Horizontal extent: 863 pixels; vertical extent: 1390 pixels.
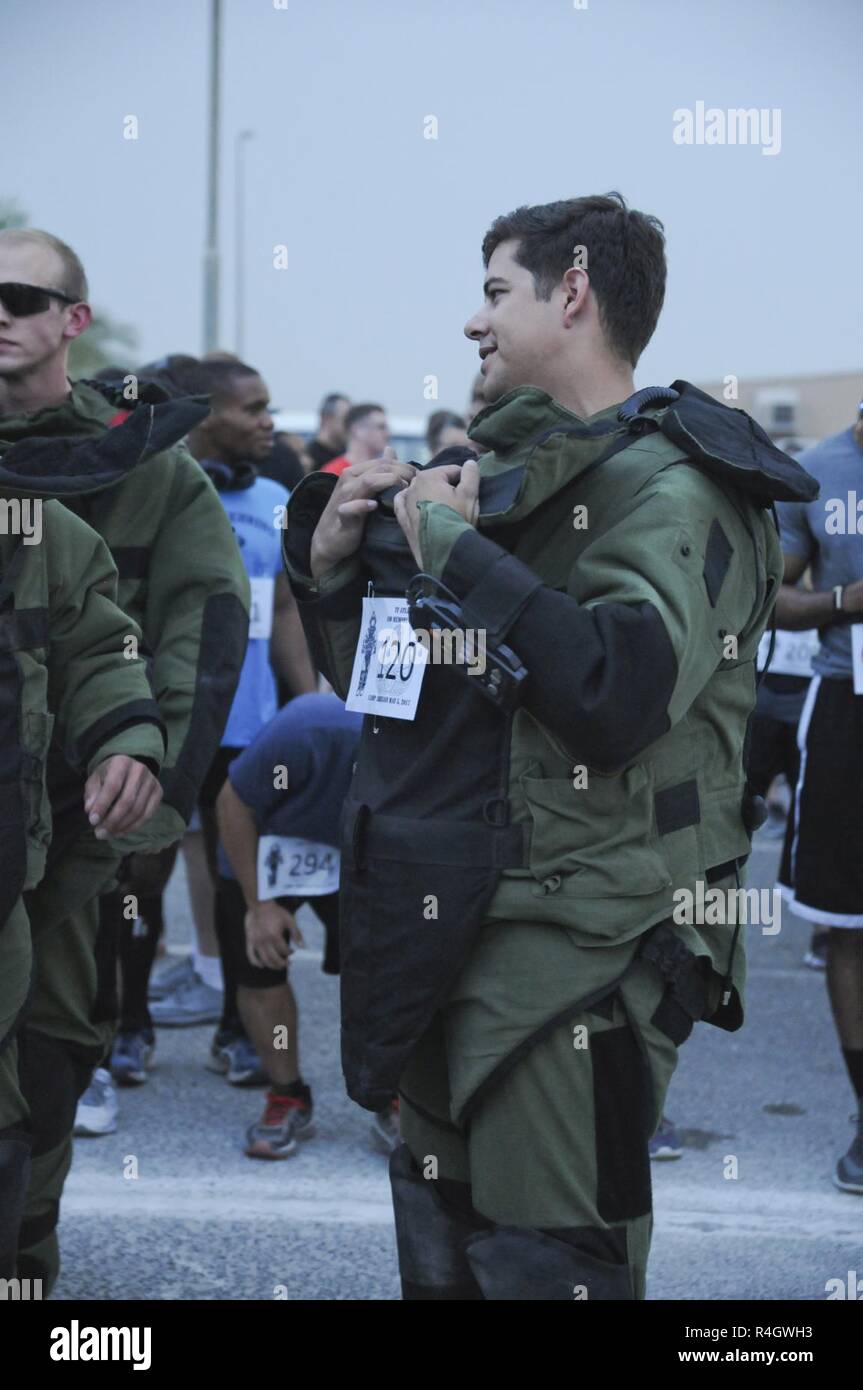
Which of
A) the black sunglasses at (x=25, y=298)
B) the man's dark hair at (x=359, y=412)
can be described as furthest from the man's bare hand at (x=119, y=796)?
the man's dark hair at (x=359, y=412)

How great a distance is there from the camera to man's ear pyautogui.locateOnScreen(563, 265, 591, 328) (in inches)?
90.2

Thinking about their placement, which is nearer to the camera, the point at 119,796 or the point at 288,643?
the point at 119,796

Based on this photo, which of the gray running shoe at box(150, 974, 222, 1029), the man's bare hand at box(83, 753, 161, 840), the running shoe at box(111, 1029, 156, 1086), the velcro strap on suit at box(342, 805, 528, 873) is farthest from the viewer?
the gray running shoe at box(150, 974, 222, 1029)

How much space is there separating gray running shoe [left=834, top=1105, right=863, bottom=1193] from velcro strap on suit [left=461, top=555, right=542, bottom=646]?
251 cm

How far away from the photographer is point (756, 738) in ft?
19.4

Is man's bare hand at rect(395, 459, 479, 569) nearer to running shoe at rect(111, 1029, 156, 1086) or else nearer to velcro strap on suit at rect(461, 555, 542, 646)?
velcro strap on suit at rect(461, 555, 542, 646)

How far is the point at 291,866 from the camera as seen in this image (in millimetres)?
4191

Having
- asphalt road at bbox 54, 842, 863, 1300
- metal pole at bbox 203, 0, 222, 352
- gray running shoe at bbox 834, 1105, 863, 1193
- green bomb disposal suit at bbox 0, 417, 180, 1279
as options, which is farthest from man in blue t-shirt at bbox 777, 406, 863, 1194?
metal pole at bbox 203, 0, 222, 352

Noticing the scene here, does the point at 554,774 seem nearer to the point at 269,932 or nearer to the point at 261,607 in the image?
the point at 269,932

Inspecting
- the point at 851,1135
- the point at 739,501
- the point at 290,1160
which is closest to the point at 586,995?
the point at 739,501

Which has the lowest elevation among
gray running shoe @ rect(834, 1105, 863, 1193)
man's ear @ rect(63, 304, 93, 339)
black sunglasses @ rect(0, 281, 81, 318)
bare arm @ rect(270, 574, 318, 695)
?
gray running shoe @ rect(834, 1105, 863, 1193)

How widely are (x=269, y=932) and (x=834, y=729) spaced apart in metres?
1.56

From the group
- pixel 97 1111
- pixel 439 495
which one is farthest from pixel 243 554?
pixel 439 495

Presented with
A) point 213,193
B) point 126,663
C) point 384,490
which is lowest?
point 126,663
